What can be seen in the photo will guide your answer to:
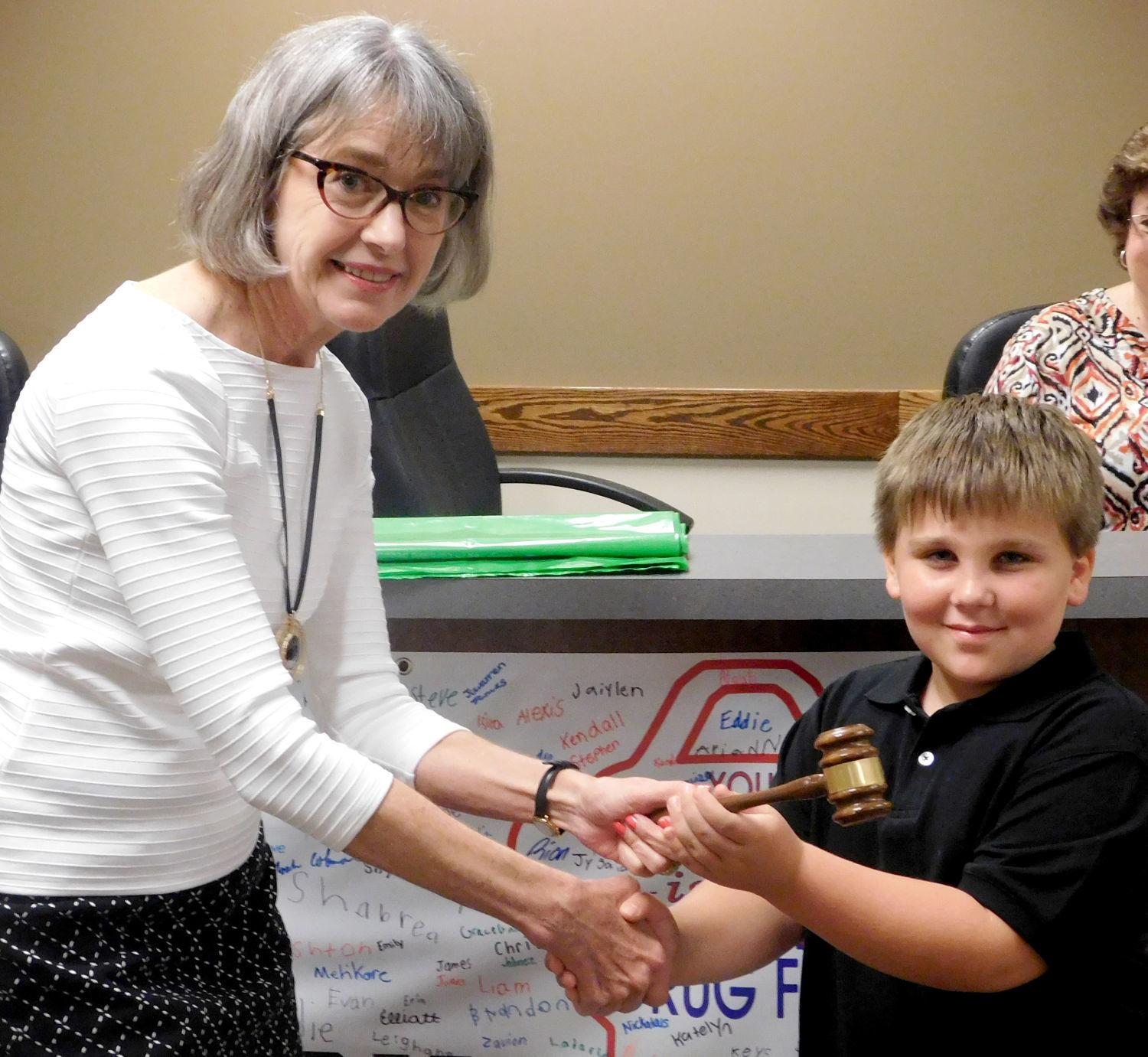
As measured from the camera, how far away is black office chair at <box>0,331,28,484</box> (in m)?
2.32

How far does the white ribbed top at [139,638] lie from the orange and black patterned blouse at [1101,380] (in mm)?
1508

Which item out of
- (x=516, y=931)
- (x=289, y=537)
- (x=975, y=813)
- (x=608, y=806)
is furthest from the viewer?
(x=516, y=931)

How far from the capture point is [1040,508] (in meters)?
1.09

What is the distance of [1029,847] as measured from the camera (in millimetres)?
1000

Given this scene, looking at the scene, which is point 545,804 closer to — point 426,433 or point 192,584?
point 192,584

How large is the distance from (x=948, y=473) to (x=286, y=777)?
63cm

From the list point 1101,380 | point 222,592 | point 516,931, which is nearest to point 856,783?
point 222,592

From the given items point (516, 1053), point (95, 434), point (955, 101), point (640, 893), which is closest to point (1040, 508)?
point (640, 893)

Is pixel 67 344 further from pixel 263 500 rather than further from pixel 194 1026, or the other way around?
pixel 194 1026

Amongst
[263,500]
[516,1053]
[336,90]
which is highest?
[336,90]

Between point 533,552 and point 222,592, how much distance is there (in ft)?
1.96

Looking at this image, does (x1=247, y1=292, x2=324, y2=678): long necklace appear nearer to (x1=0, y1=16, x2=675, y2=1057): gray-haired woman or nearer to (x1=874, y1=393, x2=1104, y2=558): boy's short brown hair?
(x1=0, y1=16, x2=675, y2=1057): gray-haired woman

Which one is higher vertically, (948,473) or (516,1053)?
(948,473)

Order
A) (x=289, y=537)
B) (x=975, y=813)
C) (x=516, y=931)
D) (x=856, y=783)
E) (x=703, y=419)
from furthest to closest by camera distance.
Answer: (x=703, y=419)
(x=516, y=931)
(x=289, y=537)
(x=975, y=813)
(x=856, y=783)
